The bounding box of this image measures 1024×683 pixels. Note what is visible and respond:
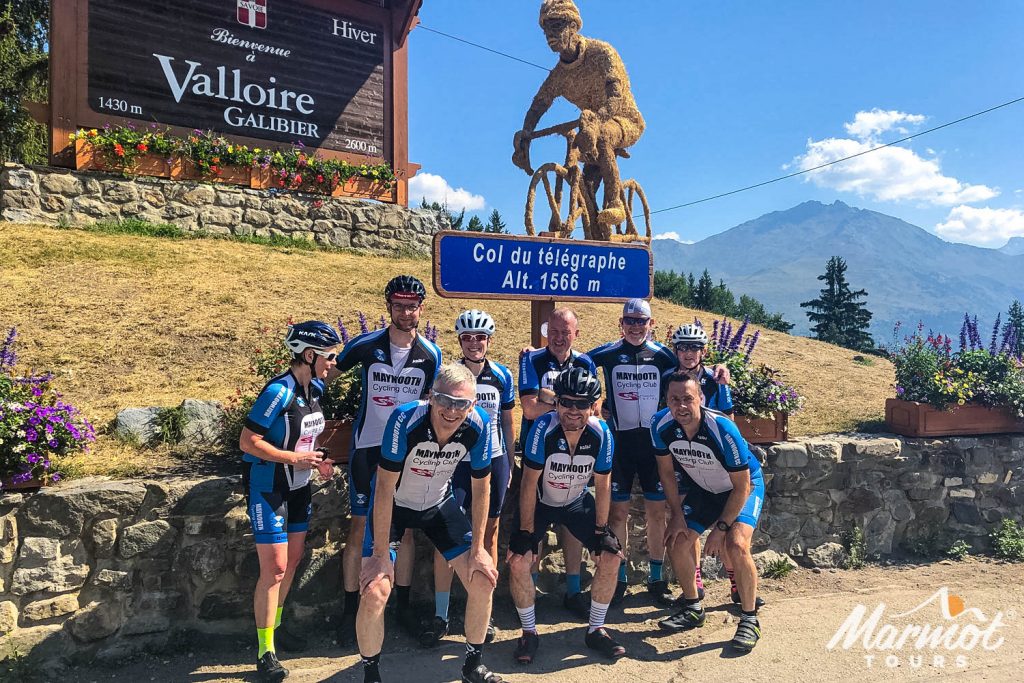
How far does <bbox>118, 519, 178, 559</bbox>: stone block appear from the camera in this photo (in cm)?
396

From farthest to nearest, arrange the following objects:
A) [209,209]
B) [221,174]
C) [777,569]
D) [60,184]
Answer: [221,174] → [209,209] → [60,184] → [777,569]

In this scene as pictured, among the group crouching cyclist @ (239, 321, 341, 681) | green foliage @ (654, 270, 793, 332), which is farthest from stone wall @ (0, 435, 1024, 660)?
green foliage @ (654, 270, 793, 332)

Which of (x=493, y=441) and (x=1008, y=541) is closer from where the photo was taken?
(x=493, y=441)

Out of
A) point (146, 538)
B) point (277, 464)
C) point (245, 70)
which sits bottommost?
point (146, 538)

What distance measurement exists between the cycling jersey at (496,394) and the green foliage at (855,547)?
3.83m

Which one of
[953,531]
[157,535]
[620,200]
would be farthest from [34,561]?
[953,531]

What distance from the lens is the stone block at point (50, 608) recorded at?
377cm

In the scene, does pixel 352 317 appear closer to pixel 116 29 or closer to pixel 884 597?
pixel 884 597

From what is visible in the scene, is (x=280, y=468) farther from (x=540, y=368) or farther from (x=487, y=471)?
(x=540, y=368)

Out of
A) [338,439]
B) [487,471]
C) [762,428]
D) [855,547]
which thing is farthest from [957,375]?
[338,439]

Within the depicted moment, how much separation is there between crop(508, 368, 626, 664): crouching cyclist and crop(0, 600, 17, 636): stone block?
9.84ft

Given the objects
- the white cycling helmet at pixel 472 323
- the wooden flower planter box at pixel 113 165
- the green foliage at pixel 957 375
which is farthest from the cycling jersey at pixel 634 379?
the wooden flower planter box at pixel 113 165

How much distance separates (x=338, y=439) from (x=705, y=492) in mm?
2714

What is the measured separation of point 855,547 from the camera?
5.91 meters
